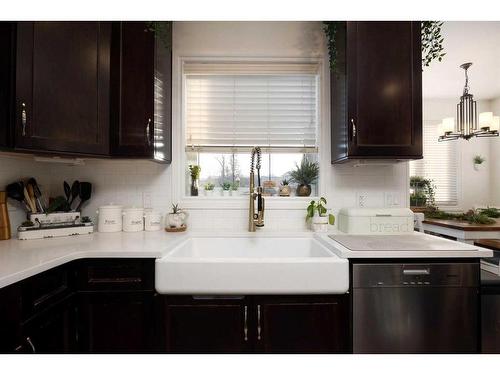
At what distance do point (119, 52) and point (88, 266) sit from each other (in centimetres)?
128

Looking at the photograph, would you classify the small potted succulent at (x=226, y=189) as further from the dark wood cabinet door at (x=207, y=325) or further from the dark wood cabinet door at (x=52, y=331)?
the dark wood cabinet door at (x=52, y=331)

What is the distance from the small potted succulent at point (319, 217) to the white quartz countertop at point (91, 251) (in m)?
0.21

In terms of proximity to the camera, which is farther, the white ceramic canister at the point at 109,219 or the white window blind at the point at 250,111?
the white window blind at the point at 250,111

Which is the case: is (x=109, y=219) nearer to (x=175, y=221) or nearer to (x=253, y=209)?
(x=175, y=221)

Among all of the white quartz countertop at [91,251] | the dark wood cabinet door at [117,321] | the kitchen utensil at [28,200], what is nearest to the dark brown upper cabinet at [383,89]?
the white quartz countertop at [91,251]

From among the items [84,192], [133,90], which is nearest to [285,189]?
[133,90]

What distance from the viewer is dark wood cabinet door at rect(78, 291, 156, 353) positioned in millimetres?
1347

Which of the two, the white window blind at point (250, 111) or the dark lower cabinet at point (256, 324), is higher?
the white window blind at point (250, 111)

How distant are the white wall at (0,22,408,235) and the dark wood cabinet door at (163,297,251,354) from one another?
78cm

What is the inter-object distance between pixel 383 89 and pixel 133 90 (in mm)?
1563

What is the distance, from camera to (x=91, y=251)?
1347 millimetres

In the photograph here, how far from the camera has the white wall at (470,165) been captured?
5.56m

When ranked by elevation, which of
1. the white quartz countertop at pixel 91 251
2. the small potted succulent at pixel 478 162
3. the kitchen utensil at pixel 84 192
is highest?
the small potted succulent at pixel 478 162

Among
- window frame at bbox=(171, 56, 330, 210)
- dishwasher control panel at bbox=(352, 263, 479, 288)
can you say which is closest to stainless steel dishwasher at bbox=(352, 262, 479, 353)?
dishwasher control panel at bbox=(352, 263, 479, 288)
